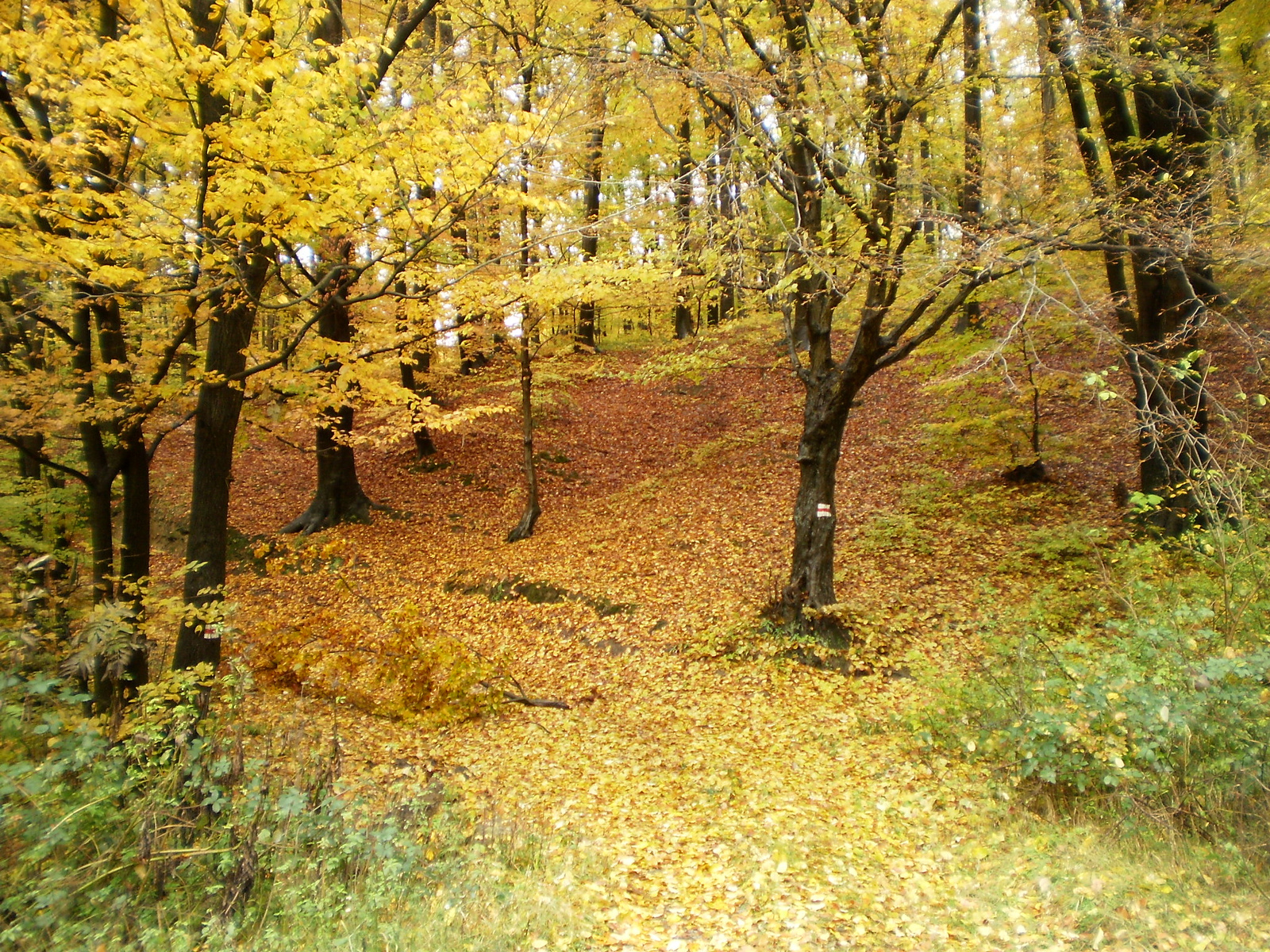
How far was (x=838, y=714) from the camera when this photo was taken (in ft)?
21.3

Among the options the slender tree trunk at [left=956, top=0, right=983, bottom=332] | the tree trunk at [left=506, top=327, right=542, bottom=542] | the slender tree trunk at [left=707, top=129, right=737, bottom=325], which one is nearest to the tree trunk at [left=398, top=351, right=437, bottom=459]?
the tree trunk at [left=506, top=327, right=542, bottom=542]

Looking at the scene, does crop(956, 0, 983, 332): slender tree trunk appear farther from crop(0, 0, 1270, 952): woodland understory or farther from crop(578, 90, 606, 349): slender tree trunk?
crop(578, 90, 606, 349): slender tree trunk

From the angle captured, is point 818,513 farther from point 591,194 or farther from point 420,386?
point 591,194

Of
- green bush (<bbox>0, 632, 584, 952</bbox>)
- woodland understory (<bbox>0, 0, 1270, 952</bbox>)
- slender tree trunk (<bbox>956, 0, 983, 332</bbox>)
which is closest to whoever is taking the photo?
green bush (<bbox>0, 632, 584, 952</bbox>)

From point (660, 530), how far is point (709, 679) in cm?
456

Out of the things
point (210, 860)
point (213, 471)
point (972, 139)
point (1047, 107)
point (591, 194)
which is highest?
point (591, 194)

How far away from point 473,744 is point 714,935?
3.91 m

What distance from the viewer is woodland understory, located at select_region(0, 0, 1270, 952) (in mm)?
3521

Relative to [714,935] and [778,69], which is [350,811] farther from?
[778,69]

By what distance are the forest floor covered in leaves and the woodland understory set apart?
6 centimetres

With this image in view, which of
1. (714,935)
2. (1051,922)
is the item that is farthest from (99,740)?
(1051,922)

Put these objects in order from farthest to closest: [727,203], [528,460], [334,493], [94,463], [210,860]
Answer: [334,493]
[528,460]
[727,203]
[94,463]
[210,860]

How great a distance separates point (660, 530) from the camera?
1197 cm

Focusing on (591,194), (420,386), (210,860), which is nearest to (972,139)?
(210,860)
